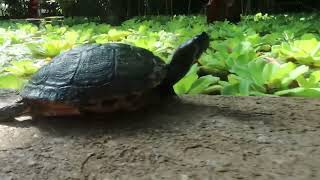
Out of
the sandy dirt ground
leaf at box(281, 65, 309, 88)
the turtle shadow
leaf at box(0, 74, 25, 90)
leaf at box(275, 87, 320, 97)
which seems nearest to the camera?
the sandy dirt ground

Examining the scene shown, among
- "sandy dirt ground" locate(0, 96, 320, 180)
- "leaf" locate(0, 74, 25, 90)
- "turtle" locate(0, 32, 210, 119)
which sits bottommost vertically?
"sandy dirt ground" locate(0, 96, 320, 180)

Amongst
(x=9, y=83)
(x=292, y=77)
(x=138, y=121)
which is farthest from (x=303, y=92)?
(x=9, y=83)

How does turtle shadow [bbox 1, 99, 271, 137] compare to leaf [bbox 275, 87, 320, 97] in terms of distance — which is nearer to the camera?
turtle shadow [bbox 1, 99, 271, 137]

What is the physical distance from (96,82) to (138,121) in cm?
17

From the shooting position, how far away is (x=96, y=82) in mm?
1320

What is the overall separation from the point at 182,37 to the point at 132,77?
202cm

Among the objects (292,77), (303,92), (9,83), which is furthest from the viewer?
(9,83)

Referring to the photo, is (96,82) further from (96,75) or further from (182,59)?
(182,59)

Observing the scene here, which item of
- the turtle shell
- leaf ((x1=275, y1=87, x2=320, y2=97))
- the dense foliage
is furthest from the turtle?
leaf ((x1=275, y1=87, x2=320, y2=97))

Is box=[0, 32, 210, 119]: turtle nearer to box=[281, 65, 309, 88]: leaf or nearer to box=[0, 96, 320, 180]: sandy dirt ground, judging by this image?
box=[0, 96, 320, 180]: sandy dirt ground

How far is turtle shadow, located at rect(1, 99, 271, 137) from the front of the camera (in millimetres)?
1261

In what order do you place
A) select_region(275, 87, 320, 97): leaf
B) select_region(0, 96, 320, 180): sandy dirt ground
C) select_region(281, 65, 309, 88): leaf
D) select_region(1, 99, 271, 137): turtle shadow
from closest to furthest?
select_region(0, 96, 320, 180): sandy dirt ground < select_region(1, 99, 271, 137): turtle shadow < select_region(275, 87, 320, 97): leaf < select_region(281, 65, 309, 88): leaf

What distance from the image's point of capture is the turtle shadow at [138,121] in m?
1.26

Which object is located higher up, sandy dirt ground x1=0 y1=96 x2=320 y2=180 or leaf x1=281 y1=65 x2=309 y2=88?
leaf x1=281 y1=65 x2=309 y2=88
